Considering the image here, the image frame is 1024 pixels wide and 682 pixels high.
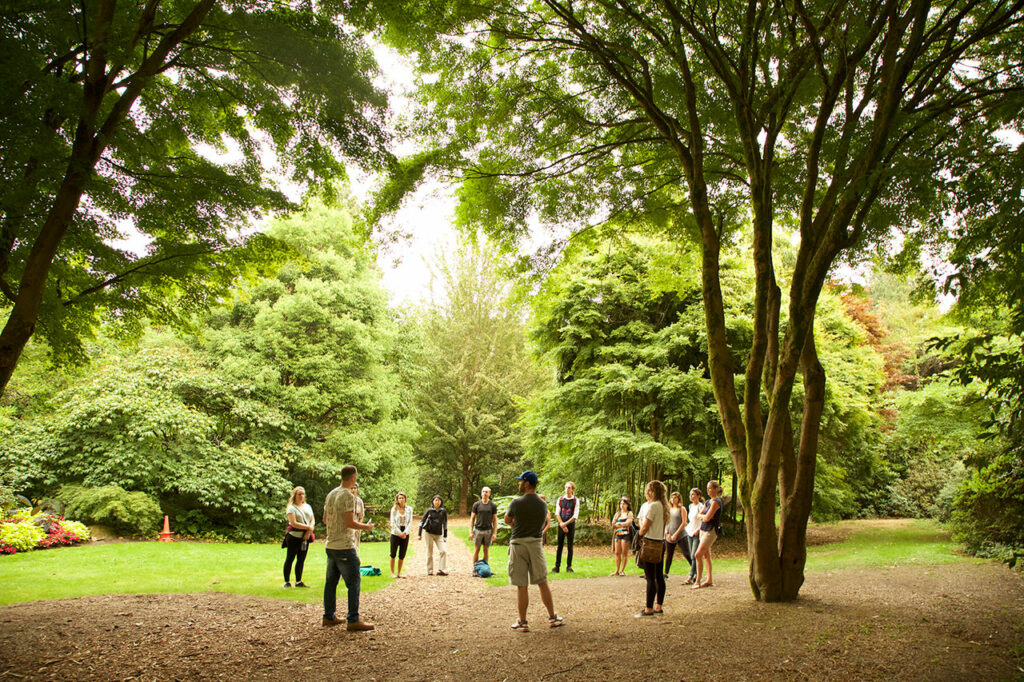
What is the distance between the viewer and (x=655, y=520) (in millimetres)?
7094

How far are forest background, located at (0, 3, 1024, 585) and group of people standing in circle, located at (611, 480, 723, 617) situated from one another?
11.1 ft

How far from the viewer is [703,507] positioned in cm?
963

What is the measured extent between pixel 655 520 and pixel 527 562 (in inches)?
72.7

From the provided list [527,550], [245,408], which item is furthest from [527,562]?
[245,408]

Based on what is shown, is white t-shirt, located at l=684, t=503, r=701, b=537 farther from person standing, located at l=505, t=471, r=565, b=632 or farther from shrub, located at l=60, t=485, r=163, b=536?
shrub, located at l=60, t=485, r=163, b=536

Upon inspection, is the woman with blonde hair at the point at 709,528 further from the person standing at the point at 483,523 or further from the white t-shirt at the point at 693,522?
the person standing at the point at 483,523

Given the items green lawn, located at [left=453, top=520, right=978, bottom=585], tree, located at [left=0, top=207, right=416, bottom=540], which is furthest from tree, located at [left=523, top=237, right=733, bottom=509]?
tree, located at [left=0, top=207, right=416, bottom=540]

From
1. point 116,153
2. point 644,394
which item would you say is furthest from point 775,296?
point 644,394

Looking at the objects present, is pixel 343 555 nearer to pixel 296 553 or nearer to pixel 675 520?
pixel 296 553

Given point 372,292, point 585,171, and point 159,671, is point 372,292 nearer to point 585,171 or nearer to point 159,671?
point 585,171

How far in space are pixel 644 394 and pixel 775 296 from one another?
30.4 ft

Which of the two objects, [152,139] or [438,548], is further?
[438,548]

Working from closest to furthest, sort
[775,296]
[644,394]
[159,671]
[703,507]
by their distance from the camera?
[159,671] → [775,296] → [703,507] → [644,394]

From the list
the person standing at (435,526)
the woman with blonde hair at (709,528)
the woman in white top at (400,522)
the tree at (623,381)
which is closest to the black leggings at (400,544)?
the woman in white top at (400,522)
